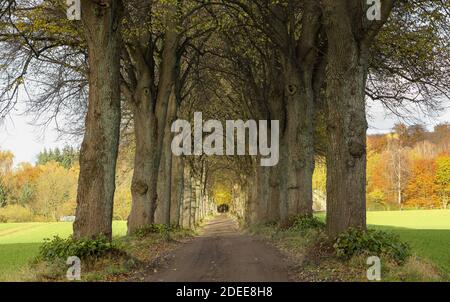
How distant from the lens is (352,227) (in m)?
12.0

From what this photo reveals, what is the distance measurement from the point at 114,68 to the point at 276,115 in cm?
1361

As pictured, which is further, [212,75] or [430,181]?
[430,181]

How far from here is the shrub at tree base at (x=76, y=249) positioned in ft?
36.6

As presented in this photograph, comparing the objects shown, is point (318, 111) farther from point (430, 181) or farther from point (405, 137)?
point (430, 181)

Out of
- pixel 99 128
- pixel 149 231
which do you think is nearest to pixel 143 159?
pixel 149 231

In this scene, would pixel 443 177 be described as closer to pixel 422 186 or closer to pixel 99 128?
pixel 422 186

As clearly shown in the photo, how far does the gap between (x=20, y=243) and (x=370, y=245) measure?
38.9 meters

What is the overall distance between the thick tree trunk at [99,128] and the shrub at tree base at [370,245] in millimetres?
5411

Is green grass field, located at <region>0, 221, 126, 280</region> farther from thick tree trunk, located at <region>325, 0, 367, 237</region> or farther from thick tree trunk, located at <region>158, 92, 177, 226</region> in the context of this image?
thick tree trunk, located at <region>325, 0, 367, 237</region>

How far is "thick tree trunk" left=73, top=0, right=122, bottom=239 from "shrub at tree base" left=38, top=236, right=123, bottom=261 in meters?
0.45

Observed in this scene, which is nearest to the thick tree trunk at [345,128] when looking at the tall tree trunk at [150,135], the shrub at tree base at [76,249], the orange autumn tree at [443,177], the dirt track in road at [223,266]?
the dirt track in road at [223,266]

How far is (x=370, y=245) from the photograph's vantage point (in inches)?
442
